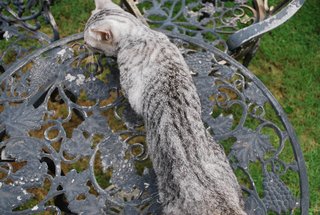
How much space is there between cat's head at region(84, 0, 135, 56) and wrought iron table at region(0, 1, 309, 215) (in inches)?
2.8

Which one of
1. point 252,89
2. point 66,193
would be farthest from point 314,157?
point 66,193

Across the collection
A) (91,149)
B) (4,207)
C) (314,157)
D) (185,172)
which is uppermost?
(185,172)

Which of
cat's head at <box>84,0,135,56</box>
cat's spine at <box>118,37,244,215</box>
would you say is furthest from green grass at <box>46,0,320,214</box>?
cat's spine at <box>118,37,244,215</box>

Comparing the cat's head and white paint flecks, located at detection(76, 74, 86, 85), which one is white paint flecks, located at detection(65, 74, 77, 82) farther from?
the cat's head

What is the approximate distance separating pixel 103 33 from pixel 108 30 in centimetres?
5

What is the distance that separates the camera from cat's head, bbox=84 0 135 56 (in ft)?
8.93

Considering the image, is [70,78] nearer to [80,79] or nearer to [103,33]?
[80,79]

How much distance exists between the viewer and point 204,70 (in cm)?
265

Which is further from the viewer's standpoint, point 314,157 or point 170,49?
point 314,157

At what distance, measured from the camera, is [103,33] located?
9.08 feet

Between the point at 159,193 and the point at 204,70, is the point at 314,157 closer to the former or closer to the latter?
the point at 204,70

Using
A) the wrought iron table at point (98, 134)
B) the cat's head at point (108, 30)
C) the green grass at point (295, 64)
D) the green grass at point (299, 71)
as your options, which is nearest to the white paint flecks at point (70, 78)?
the wrought iron table at point (98, 134)

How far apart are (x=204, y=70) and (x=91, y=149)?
81 centimetres

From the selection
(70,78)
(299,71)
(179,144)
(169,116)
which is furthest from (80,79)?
(299,71)
